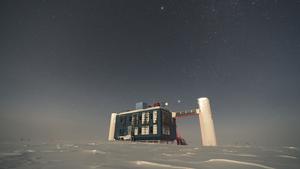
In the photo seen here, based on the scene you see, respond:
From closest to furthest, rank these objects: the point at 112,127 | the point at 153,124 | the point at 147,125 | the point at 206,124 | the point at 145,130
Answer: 1. the point at 206,124
2. the point at 153,124
3. the point at 145,130
4. the point at 147,125
5. the point at 112,127

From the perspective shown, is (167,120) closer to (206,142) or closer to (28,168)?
(206,142)

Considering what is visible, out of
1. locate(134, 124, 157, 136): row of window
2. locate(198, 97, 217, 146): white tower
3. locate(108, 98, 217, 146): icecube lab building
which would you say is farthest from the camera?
locate(134, 124, 157, 136): row of window

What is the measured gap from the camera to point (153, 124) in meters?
41.4

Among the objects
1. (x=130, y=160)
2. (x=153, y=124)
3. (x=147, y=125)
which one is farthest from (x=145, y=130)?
(x=130, y=160)

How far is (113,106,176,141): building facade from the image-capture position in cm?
4038

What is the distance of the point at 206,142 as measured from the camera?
3716cm

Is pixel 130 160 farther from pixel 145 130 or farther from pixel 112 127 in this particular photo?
pixel 112 127

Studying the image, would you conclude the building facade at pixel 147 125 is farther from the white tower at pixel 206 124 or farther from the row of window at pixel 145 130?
the white tower at pixel 206 124

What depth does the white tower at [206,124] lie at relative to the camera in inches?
1455

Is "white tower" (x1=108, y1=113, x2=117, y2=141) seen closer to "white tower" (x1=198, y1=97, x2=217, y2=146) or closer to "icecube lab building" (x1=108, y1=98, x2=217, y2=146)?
"icecube lab building" (x1=108, y1=98, x2=217, y2=146)

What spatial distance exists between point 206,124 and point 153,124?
13.5m

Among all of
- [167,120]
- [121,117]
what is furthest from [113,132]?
[167,120]

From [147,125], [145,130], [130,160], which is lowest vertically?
[130,160]

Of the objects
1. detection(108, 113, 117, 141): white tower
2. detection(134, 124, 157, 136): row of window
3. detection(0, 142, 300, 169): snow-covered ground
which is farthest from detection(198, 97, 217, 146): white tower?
detection(0, 142, 300, 169): snow-covered ground
